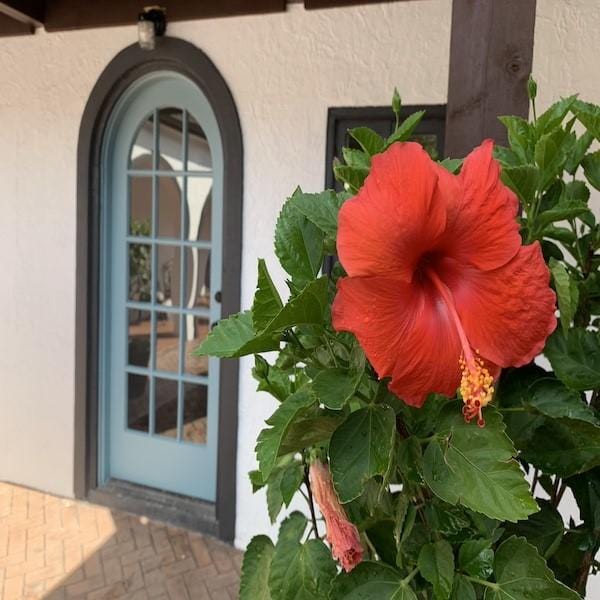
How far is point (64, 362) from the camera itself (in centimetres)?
346

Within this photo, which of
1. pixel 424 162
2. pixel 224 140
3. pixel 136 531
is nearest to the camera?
pixel 424 162

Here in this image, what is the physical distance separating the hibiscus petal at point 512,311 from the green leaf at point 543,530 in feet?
1.38

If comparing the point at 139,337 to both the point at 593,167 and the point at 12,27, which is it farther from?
the point at 593,167

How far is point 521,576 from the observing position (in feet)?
2.57

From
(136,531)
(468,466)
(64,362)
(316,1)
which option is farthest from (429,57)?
(136,531)

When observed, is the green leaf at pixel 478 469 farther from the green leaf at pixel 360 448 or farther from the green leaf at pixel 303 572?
the green leaf at pixel 303 572

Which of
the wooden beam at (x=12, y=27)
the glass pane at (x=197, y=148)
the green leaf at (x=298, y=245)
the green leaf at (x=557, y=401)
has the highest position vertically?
the wooden beam at (x=12, y=27)

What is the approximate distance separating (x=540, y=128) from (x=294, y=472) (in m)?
0.71

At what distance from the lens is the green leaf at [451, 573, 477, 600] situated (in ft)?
2.64

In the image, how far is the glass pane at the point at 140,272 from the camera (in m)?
3.40

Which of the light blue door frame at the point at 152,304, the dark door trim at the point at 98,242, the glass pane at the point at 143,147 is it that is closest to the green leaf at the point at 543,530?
the dark door trim at the point at 98,242

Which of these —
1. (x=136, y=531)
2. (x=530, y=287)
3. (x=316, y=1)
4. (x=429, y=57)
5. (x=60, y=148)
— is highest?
(x=316, y=1)

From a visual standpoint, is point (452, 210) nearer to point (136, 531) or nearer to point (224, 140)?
point (224, 140)

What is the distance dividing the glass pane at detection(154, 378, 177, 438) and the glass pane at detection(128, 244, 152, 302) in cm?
50
